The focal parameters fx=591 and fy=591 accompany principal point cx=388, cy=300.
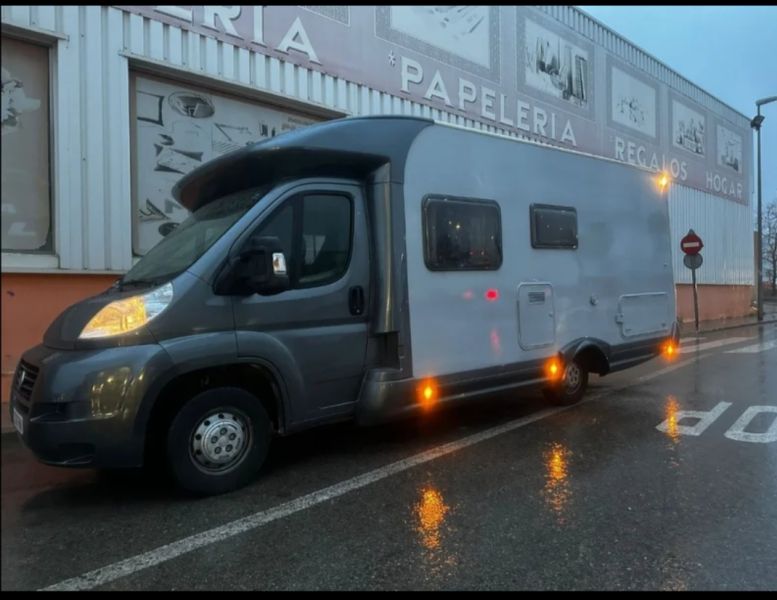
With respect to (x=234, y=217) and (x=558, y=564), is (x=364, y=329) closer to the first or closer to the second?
(x=234, y=217)

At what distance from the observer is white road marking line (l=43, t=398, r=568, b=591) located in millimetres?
3020

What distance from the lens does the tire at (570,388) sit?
6.73 m

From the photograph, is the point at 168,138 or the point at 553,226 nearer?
the point at 553,226

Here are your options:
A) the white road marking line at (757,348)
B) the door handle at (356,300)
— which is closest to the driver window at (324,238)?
the door handle at (356,300)

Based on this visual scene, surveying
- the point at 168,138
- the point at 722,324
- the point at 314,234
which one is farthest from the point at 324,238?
the point at 722,324

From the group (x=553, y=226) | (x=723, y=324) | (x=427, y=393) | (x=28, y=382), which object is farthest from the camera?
(x=723, y=324)

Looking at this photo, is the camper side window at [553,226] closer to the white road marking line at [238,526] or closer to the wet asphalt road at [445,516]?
the wet asphalt road at [445,516]

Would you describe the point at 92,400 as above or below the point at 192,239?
below

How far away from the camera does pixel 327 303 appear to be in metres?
4.61

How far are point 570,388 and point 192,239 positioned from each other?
4634mm

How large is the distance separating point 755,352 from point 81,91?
13218 mm

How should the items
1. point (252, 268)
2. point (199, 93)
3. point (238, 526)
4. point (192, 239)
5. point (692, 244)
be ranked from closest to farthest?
point (238, 526)
point (252, 268)
point (192, 239)
point (199, 93)
point (692, 244)

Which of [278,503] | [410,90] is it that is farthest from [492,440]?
[410,90]

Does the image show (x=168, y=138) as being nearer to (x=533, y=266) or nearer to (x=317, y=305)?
(x=317, y=305)
